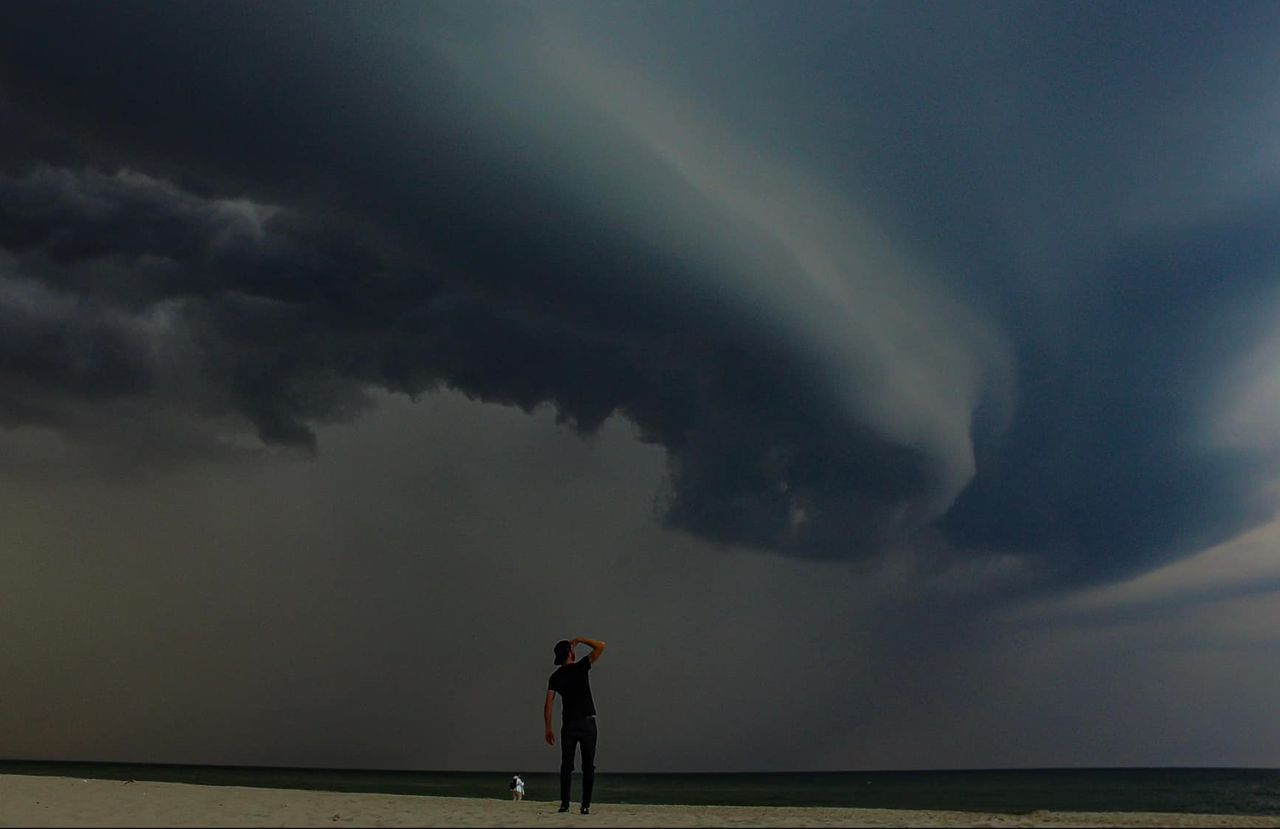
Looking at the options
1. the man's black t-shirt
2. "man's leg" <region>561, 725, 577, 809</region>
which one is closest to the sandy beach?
"man's leg" <region>561, 725, 577, 809</region>

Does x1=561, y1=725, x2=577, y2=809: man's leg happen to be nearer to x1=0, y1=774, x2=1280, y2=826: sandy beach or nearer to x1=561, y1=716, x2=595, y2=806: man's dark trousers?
x1=561, y1=716, x2=595, y2=806: man's dark trousers

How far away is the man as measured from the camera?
16484mm

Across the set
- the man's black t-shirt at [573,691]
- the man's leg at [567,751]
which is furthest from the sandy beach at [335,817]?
the man's black t-shirt at [573,691]

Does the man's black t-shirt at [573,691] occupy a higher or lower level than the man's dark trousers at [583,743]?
higher

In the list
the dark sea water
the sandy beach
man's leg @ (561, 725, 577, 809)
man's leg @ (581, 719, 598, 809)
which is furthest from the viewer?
the dark sea water

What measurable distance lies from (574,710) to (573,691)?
34 cm

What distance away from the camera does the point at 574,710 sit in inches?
653

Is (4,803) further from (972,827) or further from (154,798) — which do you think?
(972,827)

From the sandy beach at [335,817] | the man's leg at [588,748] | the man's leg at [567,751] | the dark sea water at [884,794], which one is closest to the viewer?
the sandy beach at [335,817]

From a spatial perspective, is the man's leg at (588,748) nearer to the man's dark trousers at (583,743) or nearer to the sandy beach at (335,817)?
the man's dark trousers at (583,743)

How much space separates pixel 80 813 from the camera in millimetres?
14273

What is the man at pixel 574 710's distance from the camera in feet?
54.1

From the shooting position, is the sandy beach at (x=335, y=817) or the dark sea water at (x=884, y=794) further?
the dark sea water at (x=884, y=794)

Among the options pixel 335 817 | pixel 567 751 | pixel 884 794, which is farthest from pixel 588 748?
pixel 884 794
